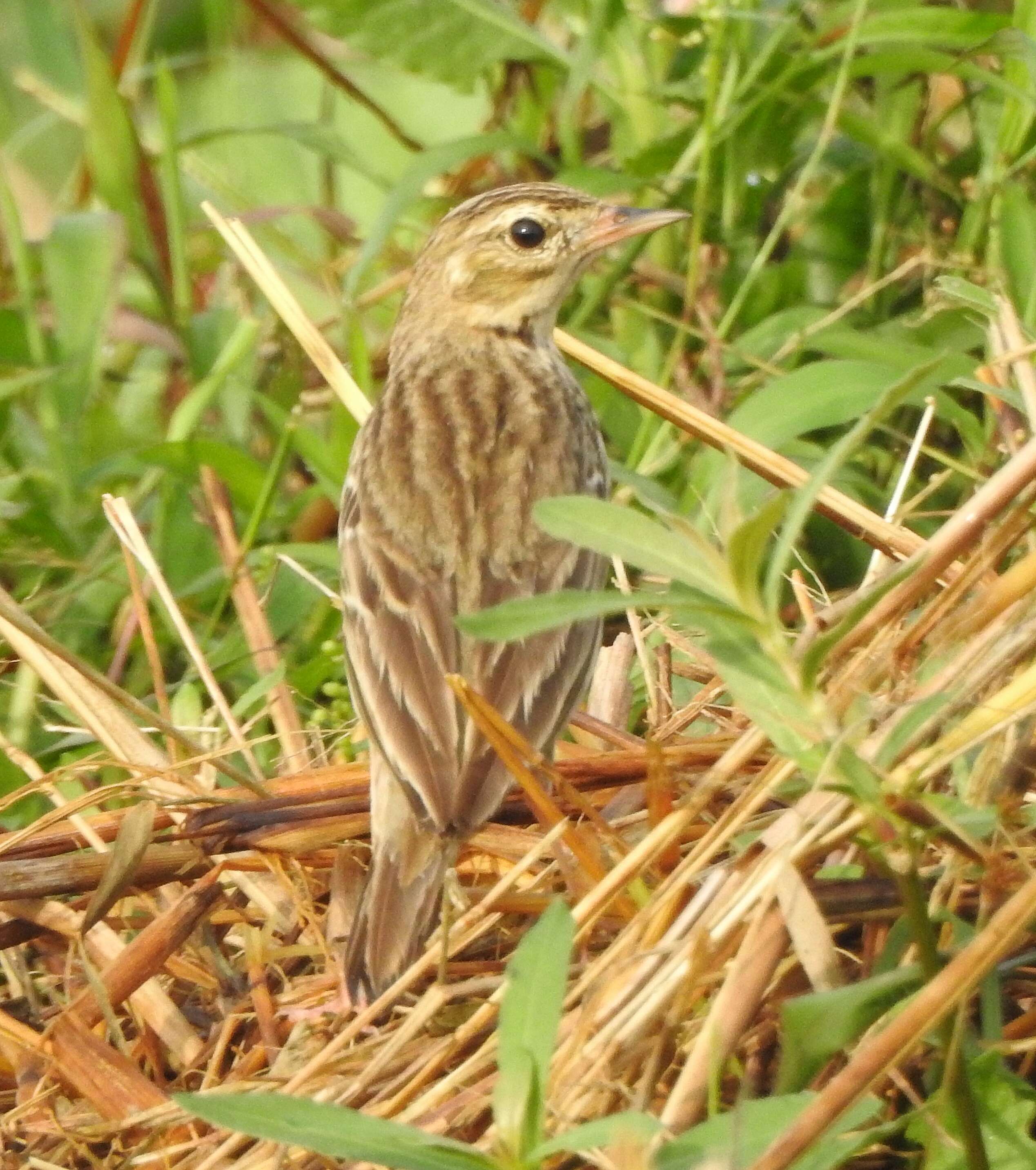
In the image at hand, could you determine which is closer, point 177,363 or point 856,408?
point 856,408

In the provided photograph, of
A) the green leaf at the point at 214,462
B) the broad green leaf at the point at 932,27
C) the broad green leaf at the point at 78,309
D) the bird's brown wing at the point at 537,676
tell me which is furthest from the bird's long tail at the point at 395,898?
the broad green leaf at the point at 932,27

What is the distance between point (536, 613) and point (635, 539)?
0.16 meters

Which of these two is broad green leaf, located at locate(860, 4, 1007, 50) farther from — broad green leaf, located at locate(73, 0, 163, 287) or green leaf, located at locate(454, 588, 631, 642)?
green leaf, located at locate(454, 588, 631, 642)

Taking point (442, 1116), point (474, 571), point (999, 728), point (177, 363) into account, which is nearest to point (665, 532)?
point (999, 728)

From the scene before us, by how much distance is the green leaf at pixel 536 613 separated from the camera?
7.32 feet

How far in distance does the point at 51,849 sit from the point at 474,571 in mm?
851

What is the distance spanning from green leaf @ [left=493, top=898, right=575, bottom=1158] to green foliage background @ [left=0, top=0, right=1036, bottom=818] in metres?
1.51

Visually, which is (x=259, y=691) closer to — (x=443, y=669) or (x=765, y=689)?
(x=443, y=669)

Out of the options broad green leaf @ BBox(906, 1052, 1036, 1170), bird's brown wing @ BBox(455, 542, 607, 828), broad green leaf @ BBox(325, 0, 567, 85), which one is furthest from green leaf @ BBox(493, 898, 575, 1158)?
broad green leaf @ BBox(325, 0, 567, 85)

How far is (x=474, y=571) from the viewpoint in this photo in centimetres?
365

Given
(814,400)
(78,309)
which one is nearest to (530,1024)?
(814,400)

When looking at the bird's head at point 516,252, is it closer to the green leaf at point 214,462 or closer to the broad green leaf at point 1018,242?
the green leaf at point 214,462

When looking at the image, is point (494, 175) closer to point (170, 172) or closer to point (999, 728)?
point (170, 172)

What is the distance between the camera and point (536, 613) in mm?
2258
